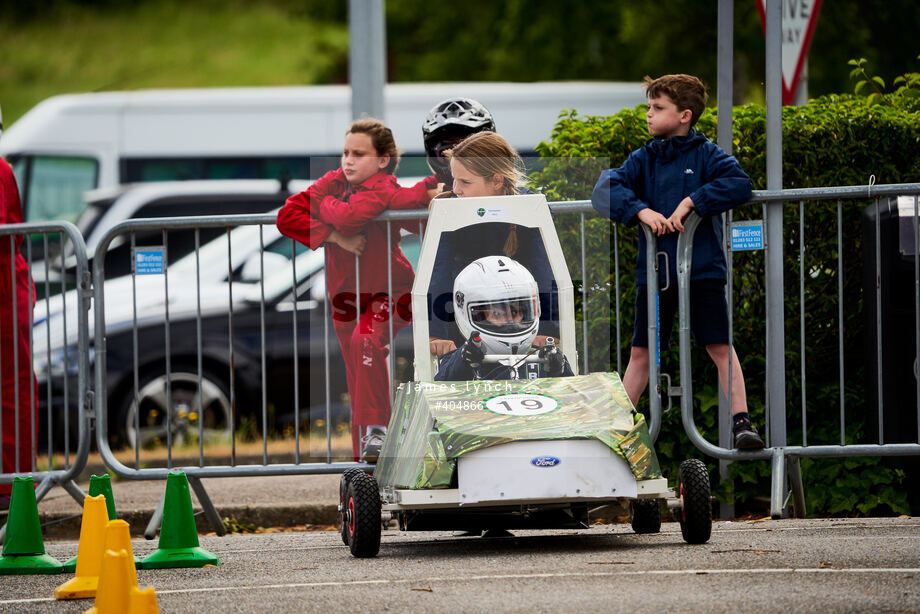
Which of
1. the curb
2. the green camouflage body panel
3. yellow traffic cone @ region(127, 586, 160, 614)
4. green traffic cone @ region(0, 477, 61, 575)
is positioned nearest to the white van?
the curb

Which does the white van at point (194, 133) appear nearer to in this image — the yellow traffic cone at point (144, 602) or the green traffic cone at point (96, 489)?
the green traffic cone at point (96, 489)

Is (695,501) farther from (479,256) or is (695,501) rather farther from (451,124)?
(451,124)

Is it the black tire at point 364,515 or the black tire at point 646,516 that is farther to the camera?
the black tire at point 646,516

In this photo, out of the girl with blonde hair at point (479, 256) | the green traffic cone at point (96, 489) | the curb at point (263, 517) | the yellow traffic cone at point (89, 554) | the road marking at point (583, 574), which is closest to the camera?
the road marking at point (583, 574)

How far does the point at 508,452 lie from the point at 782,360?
7.80 feet

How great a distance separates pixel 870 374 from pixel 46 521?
15.3 feet

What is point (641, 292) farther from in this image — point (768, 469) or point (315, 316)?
point (315, 316)

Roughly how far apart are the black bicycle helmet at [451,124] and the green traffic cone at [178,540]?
209 cm

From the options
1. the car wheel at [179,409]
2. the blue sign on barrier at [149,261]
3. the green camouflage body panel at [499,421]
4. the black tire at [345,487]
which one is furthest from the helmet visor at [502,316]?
the car wheel at [179,409]

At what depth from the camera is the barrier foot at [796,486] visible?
7.71 meters

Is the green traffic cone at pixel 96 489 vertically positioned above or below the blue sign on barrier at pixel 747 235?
below

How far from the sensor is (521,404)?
6121 mm

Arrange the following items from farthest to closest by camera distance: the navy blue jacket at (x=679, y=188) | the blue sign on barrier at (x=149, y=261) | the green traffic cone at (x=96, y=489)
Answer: the blue sign on barrier at (x=149, y=261)
the navy blue jacket at (x=679, y=188)
the green traffic cone at (x=96, y=489)

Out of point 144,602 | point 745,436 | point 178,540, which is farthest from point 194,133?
point 144,602
